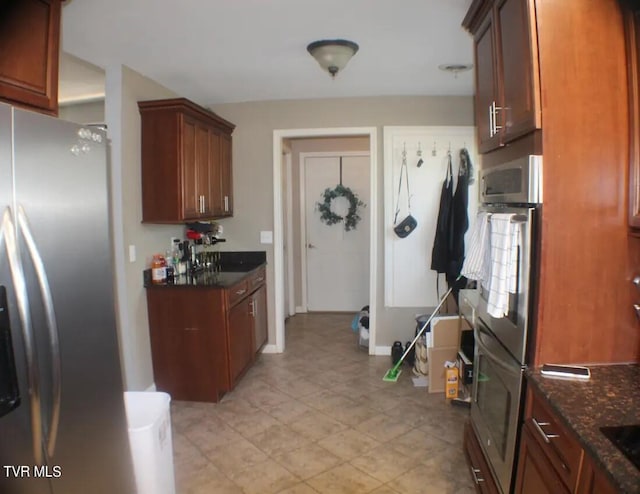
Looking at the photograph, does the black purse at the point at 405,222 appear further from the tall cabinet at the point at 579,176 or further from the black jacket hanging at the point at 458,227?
the tall cabinet at the point at 579,176

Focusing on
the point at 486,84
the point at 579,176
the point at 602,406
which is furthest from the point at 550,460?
the point at 486,84

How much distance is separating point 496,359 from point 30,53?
2216mm

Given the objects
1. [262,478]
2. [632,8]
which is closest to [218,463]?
[262,478]

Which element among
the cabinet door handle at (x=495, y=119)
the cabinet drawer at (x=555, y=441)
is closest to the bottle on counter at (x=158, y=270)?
the cabinet door handle at (x=495, y=119)

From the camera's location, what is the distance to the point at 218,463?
7.76ft

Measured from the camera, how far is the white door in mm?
5402

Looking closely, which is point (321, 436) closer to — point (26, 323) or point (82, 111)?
point (26, 323)

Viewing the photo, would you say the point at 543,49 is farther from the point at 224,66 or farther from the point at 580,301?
the point at 224,66

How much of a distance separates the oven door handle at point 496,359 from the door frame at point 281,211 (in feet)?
6.13

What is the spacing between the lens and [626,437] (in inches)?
44.3

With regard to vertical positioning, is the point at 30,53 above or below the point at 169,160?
above

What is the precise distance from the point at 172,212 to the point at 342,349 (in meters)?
2.18

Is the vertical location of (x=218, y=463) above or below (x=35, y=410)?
below

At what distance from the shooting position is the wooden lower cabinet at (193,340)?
3.00 meters
